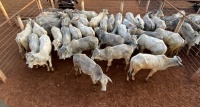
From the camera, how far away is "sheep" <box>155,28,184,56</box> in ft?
18.3

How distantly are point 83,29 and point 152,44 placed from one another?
2.53m

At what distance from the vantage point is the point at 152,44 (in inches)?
212

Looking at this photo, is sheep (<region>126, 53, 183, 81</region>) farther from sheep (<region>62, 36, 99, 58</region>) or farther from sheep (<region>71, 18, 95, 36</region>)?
sheep (<region>71, 18, 95, 36</region>)

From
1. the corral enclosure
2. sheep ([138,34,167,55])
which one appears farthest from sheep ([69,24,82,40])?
sheep ([138,34,167,55])

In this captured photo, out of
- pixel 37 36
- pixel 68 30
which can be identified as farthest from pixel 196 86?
pixel 37 36

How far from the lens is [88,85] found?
5.01 m

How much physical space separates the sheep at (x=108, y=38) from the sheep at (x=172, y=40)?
1626 mm

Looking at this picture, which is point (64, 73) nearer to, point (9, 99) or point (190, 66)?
point (9, 99)

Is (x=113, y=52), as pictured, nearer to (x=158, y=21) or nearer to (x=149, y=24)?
(x=149, y=24)

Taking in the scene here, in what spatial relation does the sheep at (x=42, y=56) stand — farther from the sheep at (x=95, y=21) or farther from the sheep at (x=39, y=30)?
the sheep at (x=95, y=21)

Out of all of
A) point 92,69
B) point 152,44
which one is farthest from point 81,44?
point 152,44

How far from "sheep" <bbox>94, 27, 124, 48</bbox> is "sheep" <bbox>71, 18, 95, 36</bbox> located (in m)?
0.23

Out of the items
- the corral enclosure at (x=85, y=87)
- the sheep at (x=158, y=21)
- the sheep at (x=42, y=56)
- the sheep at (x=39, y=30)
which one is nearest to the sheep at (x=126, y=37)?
the corral enclosure at (x=85, y=87)

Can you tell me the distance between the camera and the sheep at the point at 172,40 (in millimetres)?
5570
